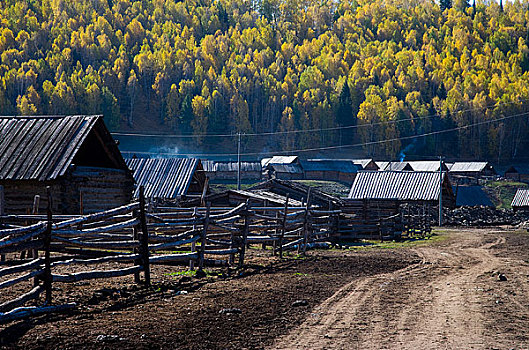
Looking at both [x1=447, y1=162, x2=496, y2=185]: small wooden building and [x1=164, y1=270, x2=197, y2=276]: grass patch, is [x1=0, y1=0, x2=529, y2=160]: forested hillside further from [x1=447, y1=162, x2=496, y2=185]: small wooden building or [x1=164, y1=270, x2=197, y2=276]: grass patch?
[x1=164, y1=270, x2=197, y2=276]: grass patch

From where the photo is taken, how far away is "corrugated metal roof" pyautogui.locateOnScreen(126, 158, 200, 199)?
36.2 meters

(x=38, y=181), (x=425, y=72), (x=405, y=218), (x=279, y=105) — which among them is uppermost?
(x=425, y=72)

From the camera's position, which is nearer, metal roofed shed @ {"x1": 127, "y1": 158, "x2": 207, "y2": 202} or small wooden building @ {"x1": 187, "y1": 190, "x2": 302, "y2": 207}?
small wooden building @ {"x1": 187, "y1": 190, "x2": 302, "y2": 207}

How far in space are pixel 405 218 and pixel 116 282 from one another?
26.8 metres

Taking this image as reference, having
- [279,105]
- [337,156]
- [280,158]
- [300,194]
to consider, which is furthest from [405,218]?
[279,105]

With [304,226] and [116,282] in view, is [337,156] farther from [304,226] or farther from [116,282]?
[116,282]

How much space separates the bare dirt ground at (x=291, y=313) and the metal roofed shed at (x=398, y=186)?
33.7m

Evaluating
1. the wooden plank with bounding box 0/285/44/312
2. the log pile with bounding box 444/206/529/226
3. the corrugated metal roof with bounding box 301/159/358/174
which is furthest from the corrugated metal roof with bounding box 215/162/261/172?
the wooden plank with bounding box 0/285/44/312

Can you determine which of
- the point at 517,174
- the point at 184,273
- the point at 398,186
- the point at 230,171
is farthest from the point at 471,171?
the point at 184,273

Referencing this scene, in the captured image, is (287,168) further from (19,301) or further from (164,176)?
(19,301)

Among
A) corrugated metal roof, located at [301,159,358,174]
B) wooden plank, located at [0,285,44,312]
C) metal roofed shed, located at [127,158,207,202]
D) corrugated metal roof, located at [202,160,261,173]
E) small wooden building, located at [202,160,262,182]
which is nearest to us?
wooden plank, located at [0,285,44,312]

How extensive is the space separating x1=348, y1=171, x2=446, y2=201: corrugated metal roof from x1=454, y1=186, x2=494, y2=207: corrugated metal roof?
38.3 ft

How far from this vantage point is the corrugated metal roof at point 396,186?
4997 centimetres

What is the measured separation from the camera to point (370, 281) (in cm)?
1426
